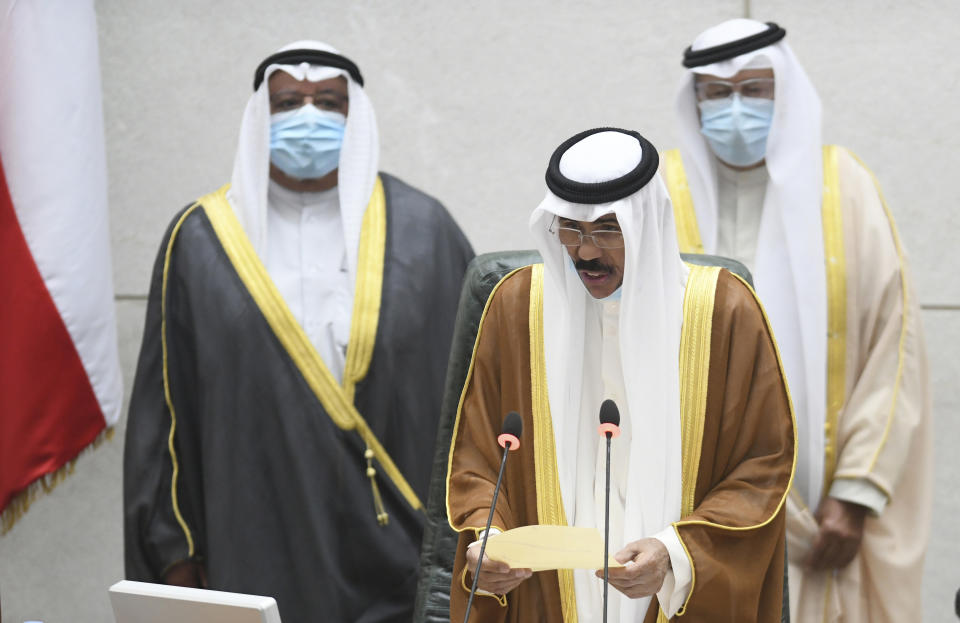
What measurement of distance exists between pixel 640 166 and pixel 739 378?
426mm

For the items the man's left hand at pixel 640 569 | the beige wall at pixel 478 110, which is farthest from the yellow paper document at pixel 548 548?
the beige wall at pixel 478 110

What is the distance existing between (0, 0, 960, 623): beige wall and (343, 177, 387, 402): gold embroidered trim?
1.42 m

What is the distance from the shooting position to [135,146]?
516 cm

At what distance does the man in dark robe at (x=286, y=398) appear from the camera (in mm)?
3516

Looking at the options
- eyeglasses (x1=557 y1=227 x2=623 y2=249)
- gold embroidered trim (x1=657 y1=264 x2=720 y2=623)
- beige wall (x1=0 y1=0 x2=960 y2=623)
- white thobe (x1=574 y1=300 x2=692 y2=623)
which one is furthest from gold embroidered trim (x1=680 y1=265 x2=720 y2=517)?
beige wall (x1=0 y1=0 x2=960 y2=623)

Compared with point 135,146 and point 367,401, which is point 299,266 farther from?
point 135,146

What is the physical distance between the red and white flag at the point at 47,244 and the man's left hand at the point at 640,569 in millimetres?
2348

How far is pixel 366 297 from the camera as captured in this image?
3.57 meters

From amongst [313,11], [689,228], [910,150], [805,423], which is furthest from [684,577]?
[313,11]

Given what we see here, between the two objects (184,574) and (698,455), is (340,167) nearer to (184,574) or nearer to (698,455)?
(184,574)

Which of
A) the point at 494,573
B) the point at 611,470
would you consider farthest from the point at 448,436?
the point at 494,573

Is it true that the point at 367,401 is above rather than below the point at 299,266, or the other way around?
below

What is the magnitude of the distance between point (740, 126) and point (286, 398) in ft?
4.67

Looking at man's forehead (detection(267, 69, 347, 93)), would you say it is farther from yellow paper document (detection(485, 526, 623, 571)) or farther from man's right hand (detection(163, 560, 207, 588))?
yellow paper document (detection(485, 526, 623, 571))
